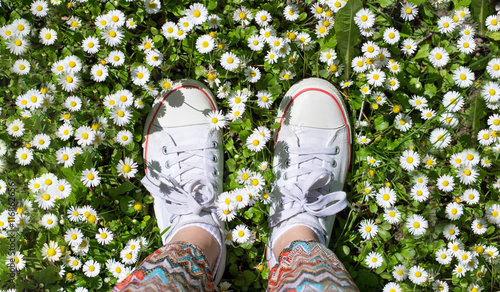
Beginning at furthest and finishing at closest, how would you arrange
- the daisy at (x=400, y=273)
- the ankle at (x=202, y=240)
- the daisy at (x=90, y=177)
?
the daisy at (x=400, y=273) → the daisy at (x=90, y=177) → the ankle at (x=202, y=240)

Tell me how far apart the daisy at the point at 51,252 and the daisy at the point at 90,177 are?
0.35 meters

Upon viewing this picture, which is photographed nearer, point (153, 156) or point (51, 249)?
point (51, 249)

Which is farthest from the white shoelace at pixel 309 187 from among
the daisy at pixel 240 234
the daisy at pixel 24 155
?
the daisy at pixel 24 155

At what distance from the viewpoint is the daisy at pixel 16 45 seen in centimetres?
171

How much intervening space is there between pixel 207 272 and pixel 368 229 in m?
0.85

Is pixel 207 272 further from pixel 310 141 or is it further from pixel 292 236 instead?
pixel 310 141

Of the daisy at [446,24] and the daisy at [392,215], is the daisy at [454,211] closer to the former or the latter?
the daisy at [392,215]

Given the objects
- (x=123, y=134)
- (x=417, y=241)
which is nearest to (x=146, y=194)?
(x=123, y=134)

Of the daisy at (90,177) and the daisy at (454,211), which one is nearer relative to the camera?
the daisy at (90,177)

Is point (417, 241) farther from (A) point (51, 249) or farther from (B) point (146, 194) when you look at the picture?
(A) point (51, 249)

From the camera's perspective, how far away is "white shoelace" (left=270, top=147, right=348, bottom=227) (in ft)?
5.41

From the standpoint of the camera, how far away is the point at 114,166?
71.0 inches

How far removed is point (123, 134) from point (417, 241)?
145cm

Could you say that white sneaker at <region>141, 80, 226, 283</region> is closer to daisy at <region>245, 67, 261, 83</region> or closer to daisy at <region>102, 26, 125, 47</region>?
daisy at <region>245, 67, 261, 83</region>
